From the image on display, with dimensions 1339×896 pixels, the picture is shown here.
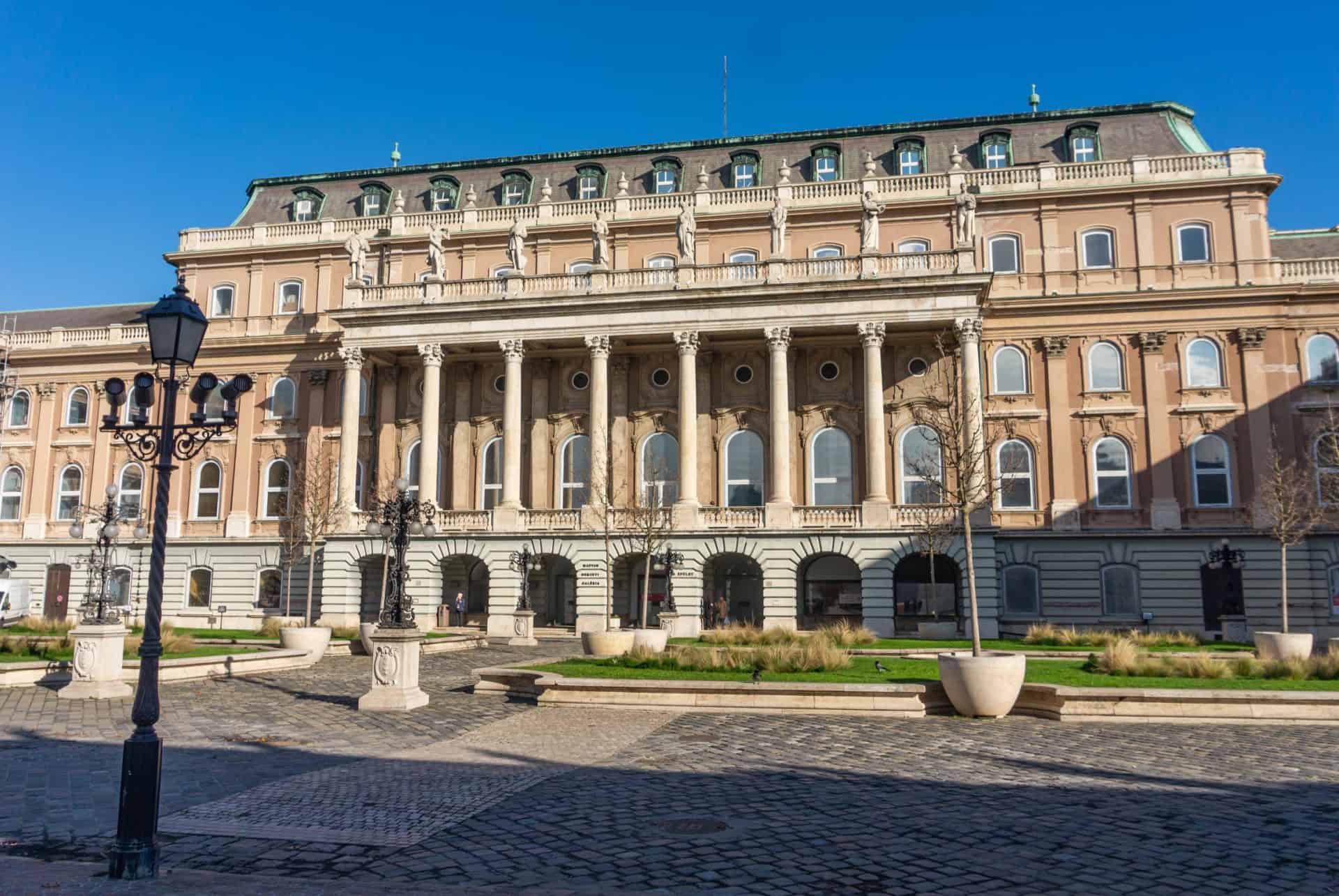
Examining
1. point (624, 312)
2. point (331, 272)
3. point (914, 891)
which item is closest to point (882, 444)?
point (624, 312)

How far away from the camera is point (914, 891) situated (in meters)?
7.07

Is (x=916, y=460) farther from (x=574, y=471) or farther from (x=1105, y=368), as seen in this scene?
(x=574, y=471)

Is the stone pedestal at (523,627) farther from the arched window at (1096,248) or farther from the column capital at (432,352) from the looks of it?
the arched window at (1096,248)

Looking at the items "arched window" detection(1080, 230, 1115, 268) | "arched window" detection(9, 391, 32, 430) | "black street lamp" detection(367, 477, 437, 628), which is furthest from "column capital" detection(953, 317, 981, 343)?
"arched window" detection(9, 391, 32, 430)

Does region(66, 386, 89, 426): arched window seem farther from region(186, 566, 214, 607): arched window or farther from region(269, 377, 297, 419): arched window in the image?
region(186, 566, 214, 607): arched window

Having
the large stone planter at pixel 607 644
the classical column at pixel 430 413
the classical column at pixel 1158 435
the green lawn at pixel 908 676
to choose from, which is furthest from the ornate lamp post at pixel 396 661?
the classical column at pixel 1158 435

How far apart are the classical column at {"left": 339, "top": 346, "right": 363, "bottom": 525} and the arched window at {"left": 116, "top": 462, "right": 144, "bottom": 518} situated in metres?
12.2

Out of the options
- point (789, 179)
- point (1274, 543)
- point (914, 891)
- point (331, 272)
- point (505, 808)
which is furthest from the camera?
point (331, 272)

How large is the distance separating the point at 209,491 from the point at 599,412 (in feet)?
68.4

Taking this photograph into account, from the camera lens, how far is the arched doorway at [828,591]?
39.1 metres

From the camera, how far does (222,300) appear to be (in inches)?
1898

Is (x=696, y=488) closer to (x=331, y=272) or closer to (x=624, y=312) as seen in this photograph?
(x=624, y=312)

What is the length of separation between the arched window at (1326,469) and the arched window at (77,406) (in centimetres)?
5501

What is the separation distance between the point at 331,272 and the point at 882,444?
90.6 feet
